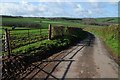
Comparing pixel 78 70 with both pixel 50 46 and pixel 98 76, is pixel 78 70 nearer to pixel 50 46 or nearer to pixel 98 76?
pixel 98 76

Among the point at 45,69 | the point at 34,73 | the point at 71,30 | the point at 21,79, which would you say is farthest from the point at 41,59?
the point at 71,30

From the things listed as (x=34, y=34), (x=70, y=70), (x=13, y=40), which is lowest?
(x=70, y=70)

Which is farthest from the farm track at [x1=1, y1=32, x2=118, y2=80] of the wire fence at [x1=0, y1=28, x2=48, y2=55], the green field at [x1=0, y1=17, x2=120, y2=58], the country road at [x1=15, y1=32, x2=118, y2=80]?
the green field at [x1=0, y1=17, x2=120, y2=58]

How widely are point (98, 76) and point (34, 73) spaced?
2811 millimetres

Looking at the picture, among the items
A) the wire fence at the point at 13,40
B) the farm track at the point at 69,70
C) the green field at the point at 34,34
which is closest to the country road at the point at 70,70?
the farm track at the point at 69,70

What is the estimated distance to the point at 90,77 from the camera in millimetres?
12281

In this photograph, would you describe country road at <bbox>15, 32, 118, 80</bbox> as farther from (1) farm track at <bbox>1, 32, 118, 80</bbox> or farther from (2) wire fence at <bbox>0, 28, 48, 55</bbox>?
(2) wire fence at <bbox>0, 28, 48, 55</bbox>

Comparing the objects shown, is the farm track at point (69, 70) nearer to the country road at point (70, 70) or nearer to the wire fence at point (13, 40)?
the country road at point (70, 70)

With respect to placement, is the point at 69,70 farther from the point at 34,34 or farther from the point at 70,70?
the point at 34,34

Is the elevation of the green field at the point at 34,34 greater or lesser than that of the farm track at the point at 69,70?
greater

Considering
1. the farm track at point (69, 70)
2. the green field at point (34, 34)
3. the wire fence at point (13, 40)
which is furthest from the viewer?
the green field at point (34, 34)

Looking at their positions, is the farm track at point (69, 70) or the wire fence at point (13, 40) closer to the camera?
the farm track at point (69, 70)

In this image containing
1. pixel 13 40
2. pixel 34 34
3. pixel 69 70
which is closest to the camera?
pixel 69 70

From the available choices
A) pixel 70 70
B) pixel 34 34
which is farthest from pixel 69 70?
pixel 34 34
